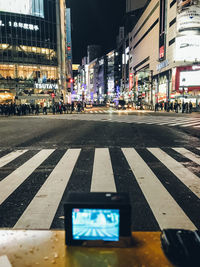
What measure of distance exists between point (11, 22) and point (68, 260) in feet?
191

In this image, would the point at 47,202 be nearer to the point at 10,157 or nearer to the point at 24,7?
the point at 10,157

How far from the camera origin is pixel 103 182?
473 centimetres

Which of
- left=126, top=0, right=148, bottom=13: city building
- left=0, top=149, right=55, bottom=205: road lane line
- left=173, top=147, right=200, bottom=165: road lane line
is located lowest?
left=0, top=149, right=55, bottom=205: road lane line

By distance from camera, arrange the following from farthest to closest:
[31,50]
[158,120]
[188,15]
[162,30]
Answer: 1. [162,30]
2. [31,50]
3. [188,15]
4. [158,120]

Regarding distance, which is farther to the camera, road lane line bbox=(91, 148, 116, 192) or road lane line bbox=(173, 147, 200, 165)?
road lane line bbox=(173, 147, 200, 165)

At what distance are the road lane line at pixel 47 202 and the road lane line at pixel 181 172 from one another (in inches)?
99.9

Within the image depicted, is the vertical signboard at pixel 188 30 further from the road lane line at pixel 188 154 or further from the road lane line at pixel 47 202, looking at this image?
the road lane line at pixel 47 202

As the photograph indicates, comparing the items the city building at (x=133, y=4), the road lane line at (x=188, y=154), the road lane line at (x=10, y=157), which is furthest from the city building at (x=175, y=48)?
the city building at (x=133, y=4)

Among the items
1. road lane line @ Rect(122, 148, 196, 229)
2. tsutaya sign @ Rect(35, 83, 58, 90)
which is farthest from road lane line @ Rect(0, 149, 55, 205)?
tsutaya sign @ Rect(35, 83, 58, 90)

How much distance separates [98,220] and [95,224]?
5cm

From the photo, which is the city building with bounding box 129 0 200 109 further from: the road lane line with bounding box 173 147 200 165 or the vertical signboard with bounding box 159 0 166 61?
the road lane line with bounding box 173 147 200 165

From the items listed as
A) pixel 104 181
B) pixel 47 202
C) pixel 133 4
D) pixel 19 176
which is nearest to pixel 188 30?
pixel 104 181

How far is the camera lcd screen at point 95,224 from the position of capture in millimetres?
1955

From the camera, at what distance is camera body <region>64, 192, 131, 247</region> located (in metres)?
1.94
